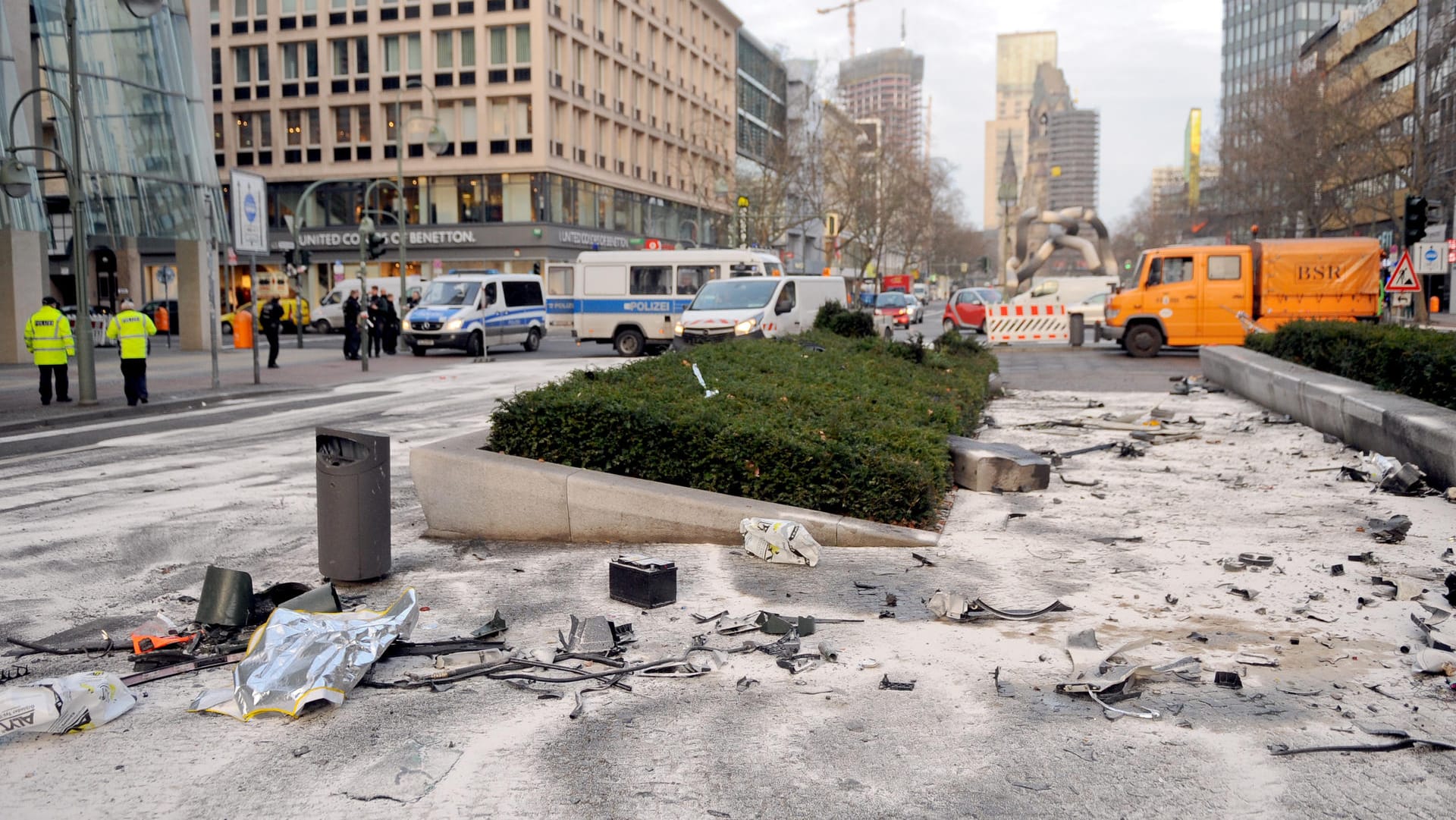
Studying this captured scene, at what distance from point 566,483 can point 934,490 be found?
245cm

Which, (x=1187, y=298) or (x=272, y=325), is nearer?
(x=272, y=325)

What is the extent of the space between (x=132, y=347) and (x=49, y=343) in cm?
127

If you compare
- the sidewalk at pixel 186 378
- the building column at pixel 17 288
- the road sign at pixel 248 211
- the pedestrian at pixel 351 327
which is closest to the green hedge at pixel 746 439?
the sidewalk at pixel 186 378

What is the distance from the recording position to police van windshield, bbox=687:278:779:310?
24859 mm

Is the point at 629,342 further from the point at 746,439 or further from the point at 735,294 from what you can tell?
the point at 746,439

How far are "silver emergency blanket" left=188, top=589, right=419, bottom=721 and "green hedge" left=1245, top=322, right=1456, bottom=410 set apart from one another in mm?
9478

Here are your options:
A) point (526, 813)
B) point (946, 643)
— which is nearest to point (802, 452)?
point (946, 643)

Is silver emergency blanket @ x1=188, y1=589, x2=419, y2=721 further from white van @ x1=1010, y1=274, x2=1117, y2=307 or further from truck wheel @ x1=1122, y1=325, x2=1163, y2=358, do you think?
white van @ x1=1010, y1=274, x2=1117, y2=307

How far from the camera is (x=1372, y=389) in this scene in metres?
11.9

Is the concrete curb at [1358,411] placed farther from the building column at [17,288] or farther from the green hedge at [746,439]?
the building column at [17,288]

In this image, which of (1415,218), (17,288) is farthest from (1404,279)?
(17,288)

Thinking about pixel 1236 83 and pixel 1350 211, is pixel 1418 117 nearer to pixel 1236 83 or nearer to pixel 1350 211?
pixel 1350 211

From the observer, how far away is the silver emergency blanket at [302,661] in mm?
4570

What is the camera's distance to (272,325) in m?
26.0
